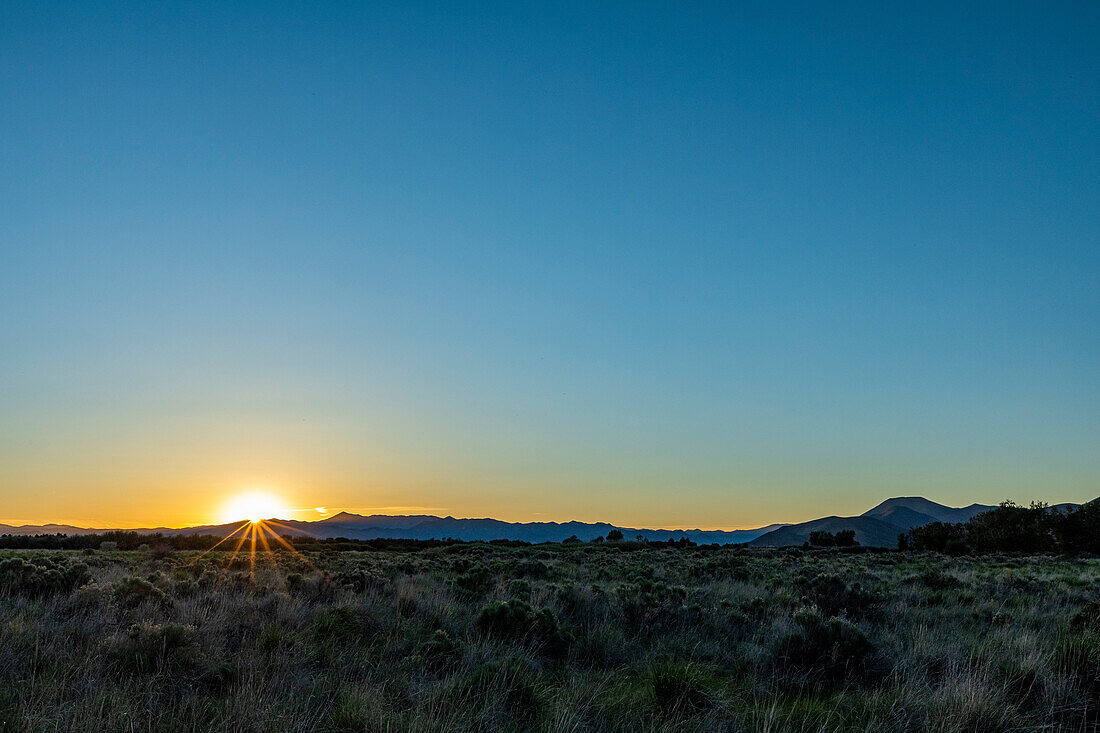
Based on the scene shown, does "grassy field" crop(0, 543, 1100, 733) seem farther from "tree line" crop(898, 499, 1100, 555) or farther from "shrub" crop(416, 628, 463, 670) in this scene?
"tree line" crop(898, 499, 1100, 555)

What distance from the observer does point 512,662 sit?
7539mm

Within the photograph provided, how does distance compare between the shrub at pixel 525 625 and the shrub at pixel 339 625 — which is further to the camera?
the shrub at pixel 525 625

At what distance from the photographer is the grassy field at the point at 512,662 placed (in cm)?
553

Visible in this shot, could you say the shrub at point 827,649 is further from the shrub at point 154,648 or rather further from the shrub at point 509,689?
the shrub at point 154,648

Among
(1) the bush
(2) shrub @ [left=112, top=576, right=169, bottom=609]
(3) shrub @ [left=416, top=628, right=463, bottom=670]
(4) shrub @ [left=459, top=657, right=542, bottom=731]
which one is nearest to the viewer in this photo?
(4) shrub @ [left=459, top=657, right=542, bottom=731]

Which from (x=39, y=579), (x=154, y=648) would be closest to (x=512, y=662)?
(x=154, y=648)

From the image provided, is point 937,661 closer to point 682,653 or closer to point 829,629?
point 829,629

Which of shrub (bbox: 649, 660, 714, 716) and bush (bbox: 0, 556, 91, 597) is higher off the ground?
bush (bbox: 0, 556, 91, 597)

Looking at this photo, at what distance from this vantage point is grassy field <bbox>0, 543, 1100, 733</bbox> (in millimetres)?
5527

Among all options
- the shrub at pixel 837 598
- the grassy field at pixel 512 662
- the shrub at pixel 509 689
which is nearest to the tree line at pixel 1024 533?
the shrub at pixel 837 598

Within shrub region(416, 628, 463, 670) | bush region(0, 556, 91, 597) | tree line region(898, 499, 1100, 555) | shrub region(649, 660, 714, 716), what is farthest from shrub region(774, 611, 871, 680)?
tree line region(898, 499, 1100, 555)

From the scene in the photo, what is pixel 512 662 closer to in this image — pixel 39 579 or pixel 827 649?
pixel 827 649

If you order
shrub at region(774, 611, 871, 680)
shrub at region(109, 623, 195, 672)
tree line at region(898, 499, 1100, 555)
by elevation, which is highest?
shrub at region(109, 623, 195, 672)

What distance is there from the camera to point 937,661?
27.2 feet
